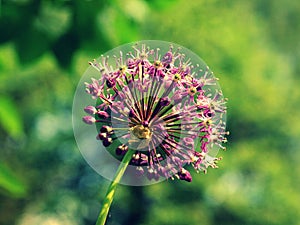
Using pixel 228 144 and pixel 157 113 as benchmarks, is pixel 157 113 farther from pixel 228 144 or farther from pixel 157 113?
pixel 228 144

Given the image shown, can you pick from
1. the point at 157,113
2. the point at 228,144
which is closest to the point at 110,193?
the point at 157,113

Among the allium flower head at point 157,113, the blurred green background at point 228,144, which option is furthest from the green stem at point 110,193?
the blurred green background at point 228,144

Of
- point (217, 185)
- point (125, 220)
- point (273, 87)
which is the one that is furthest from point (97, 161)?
point (273, 87)

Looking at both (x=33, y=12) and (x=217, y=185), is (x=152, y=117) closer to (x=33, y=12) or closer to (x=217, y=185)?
(x=33, y=12)

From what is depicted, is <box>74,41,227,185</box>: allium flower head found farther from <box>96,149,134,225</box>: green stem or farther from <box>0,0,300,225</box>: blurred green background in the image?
<box>0,0,300,225</box>: blurred green background

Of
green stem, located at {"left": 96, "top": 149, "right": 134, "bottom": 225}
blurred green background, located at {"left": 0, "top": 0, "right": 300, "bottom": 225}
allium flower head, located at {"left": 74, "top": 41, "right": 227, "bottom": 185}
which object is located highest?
blurred green background, located at {"left": 0, "top": 0, "right": 300, "bottom": 225}

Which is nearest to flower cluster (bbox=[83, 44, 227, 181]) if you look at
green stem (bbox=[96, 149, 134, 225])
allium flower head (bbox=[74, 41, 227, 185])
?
allium flower head (bbox=[74, 41, 227, 185])
